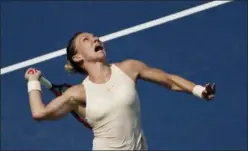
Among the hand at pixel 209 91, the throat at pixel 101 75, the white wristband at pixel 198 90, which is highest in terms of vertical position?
the throat at pixel 101 75

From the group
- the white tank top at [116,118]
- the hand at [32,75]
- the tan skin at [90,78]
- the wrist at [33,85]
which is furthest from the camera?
the hand at [32,75]

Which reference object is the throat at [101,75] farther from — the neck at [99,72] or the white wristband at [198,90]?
the white wristband at [198,90]

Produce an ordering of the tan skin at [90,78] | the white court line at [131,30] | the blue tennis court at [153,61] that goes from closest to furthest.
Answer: the tan skin at [90,78] < the blue tennis court at [153,61] < the white court line at [131,30]

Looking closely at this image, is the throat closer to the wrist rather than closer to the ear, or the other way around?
the ear

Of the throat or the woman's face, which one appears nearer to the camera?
the throat

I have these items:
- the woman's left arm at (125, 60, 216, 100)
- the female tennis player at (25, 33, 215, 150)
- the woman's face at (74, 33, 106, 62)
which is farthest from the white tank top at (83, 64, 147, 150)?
the woman's face at (74, 33, 106, 62)

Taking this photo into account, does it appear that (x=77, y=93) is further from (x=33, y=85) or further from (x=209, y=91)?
(x=209, y=91)

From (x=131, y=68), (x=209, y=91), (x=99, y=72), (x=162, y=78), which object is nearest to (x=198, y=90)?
(x=209, y=91)

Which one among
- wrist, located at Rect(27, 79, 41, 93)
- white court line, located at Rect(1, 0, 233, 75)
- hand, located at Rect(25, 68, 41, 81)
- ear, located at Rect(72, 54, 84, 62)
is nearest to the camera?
wrist, located at Rect(27, 79, 41, 93)

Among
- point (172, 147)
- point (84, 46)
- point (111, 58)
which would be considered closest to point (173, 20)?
point (111, 58)

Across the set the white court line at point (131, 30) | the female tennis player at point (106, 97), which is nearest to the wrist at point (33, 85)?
the female tennis player at point (106, 97)

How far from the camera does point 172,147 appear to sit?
10633mm

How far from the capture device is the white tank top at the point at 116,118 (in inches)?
289

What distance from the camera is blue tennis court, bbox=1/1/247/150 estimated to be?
35.6ft
